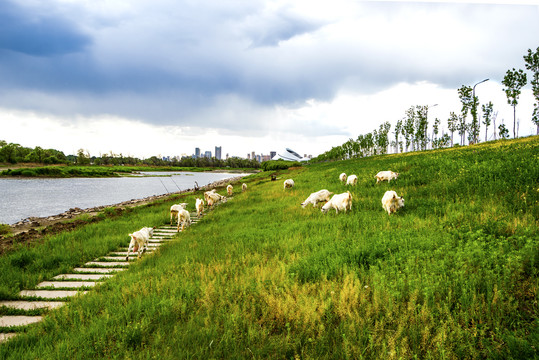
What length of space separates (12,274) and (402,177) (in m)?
19.1

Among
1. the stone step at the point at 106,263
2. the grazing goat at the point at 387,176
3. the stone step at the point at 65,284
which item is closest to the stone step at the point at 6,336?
the stone step at the point at 65,284

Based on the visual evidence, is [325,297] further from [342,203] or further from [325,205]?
[325,205]

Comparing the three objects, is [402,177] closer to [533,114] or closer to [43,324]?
[43,324]

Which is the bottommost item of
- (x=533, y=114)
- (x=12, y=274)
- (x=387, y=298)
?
(x=12, y=274)

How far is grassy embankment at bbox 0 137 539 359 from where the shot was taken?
3596mm

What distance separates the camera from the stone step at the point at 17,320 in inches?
194

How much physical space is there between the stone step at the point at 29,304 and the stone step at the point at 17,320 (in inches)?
10.0

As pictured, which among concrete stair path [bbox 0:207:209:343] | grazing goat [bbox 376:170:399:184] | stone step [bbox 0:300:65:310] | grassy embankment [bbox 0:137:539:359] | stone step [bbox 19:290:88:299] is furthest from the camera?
grazing goat [bbox 376:170:399:184]

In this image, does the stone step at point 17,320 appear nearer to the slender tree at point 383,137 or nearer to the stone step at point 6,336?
the stone step at point 6,336

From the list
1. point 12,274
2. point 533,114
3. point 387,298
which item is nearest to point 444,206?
point 387,298

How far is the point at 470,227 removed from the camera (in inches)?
273

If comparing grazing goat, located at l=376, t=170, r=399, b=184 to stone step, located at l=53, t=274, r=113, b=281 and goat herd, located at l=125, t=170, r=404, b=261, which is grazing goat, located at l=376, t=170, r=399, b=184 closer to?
goat herd, located at l=125, t=170, r=404, b=261

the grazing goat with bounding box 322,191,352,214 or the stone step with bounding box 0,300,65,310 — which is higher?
the grazing goat with bounding box 322,191,352,214

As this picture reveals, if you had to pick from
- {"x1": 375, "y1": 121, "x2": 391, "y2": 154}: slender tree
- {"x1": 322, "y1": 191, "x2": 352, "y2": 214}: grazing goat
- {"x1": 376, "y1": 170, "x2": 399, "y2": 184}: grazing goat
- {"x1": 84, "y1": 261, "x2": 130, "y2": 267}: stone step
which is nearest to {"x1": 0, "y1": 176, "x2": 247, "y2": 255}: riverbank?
{"x1": 84, "y1": 261, "x2": 130, "y2": 267}: stone step
